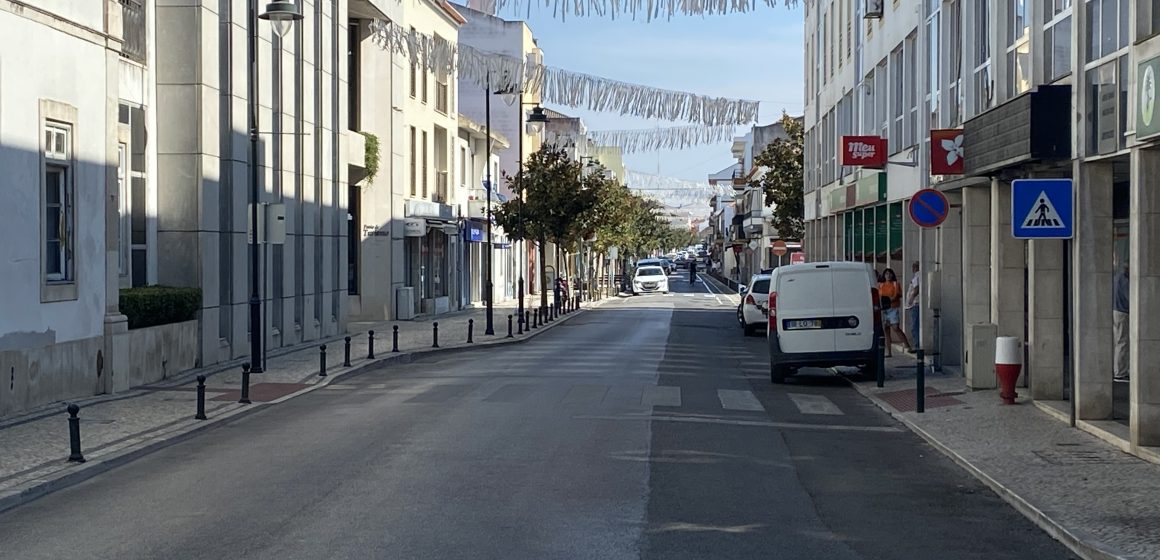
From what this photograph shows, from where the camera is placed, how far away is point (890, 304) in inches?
1062

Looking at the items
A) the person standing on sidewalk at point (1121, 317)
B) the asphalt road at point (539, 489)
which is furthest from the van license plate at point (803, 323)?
the person standing on sidewalk at point (1121, 317)

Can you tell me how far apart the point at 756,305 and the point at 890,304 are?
894cm

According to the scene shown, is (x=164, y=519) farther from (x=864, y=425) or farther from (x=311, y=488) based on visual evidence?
(x=864, y=425)

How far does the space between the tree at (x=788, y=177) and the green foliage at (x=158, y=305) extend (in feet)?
118

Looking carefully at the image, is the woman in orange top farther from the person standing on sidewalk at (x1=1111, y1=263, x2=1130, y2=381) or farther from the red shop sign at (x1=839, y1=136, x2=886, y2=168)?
the person standing on sidewalk at (x1=1111, y1=263, x2=1130, y2=381)

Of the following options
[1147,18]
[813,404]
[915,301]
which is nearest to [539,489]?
[1147,18]

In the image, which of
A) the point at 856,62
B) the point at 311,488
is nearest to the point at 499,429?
the point at 311,488

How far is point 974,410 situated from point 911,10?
13.8 m

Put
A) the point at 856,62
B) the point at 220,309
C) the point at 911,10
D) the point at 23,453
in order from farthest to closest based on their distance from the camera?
the point at 856,62
the point at 911,10
the point at 220,309
the point at 23,453

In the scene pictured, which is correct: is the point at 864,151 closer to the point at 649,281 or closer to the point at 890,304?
the point at 890,304

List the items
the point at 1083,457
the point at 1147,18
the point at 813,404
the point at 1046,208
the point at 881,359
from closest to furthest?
1. the point at 1147,18
2. the point at 1083,457
3. the point at 1046,208
4. the point at 813,404
5. the point at 881,359

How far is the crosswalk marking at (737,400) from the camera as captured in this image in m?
17.7

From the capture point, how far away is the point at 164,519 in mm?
9516

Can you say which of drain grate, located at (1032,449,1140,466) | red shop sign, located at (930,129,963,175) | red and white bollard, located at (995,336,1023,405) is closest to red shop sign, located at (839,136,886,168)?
red shop sign, located at (930,129,963,175)
